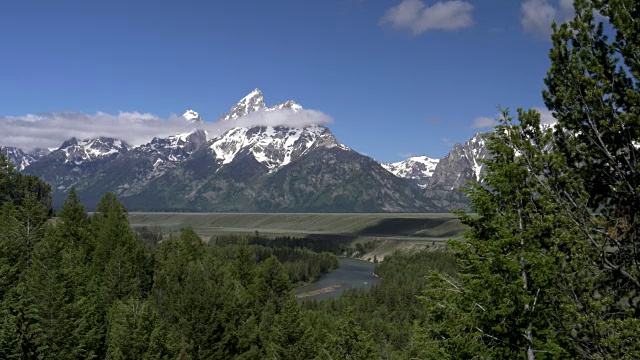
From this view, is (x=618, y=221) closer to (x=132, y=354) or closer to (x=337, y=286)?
(x=132, y=354)

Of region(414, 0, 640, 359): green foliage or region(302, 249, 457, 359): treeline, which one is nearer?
region(414, 0, 640, 359): green foliage

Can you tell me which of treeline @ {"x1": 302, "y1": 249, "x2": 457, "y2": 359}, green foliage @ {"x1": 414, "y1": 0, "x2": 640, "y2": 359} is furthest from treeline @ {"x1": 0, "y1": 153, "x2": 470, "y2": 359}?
treeline @ {"x1": 302, "y1": 249, "x2": 457, "y2": 359}

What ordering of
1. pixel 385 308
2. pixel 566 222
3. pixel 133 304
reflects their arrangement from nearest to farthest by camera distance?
pixel 566 222, pixel 133 304, pixel 385 308

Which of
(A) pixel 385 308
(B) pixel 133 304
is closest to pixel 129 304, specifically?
(B) pixel 133 304

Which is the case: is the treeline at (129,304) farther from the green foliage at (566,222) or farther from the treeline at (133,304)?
the green foliage at (566,222)

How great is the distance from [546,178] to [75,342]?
40.4 meters

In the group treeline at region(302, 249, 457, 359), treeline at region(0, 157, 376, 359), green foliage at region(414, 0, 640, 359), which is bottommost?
treeline at region(302, 249, 457, 359)

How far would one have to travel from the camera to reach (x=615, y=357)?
11.6 metres

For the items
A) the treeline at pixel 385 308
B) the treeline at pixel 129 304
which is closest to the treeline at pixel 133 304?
the treeline at pixel 129 304

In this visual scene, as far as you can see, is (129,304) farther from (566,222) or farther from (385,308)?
(385,308)

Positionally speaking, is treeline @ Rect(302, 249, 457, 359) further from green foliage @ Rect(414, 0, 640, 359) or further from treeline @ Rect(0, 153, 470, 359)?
green foliage @ Rect(414, 0, 640, 359)

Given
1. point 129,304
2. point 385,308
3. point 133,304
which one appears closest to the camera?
point 133,304

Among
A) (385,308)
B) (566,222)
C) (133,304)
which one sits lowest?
(385,308)

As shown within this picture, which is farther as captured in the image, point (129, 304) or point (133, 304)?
point (129, 304)
